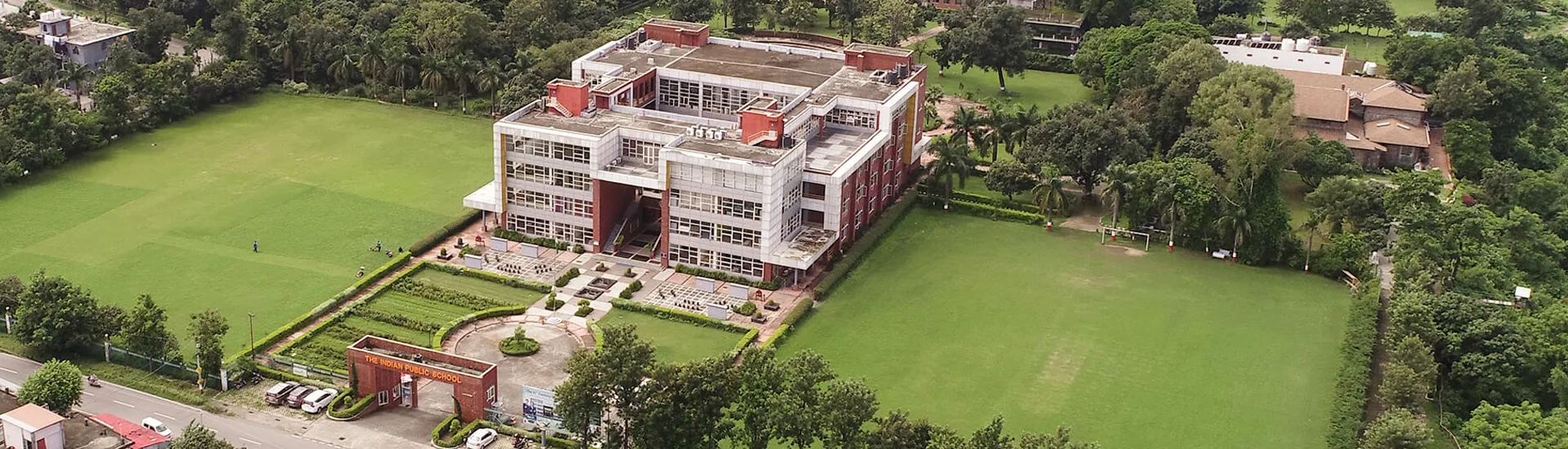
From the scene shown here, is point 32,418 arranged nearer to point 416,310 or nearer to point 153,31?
→ point 416,310

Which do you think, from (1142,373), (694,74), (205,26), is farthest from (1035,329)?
(205,26)

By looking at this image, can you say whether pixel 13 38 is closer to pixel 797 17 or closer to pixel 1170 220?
pixel 797 17

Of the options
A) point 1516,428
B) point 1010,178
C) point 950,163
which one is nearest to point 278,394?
point 950,163

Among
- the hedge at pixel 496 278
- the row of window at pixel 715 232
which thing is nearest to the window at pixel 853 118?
the row of window at pixel 715 232

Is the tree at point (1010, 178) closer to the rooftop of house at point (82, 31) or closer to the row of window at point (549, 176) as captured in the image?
the row of window at point (549, 176)

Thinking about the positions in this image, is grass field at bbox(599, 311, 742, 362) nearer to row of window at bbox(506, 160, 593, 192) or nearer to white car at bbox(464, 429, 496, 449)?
row of window at bbox(506, 160, 593, 192)

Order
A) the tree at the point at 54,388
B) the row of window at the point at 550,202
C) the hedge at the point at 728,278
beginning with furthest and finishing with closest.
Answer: the row of window at the point at 550,202 → the hedge at the point at 728,278 → the tree at the point at 54,388
